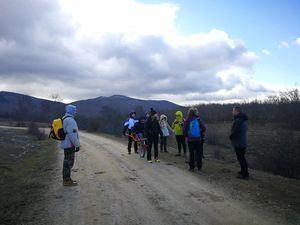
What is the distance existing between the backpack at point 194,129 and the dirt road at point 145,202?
4.34 feet

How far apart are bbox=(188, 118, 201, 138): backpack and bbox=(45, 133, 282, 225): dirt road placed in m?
1.32

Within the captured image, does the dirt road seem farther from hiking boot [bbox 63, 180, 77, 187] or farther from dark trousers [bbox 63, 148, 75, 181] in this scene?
dark trousers [bbox 63, 148, 75, 181]

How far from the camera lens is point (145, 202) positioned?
8945 mm

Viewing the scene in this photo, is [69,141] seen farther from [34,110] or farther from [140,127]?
[34,110]

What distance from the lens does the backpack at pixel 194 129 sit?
1377 cm

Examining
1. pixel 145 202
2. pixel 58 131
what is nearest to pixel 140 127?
pixel 58 131

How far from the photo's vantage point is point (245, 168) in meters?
12.7

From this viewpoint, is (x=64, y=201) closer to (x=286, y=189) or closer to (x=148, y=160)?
(x=286, y=189)

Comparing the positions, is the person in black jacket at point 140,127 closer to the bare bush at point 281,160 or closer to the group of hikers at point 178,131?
the group of hikers at point 178,131

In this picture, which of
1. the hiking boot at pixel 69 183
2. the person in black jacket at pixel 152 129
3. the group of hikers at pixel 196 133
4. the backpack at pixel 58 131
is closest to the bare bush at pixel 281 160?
the group of hikers at pixel 196 133

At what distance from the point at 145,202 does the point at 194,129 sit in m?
5.30

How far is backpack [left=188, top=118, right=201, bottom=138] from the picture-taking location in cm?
1377

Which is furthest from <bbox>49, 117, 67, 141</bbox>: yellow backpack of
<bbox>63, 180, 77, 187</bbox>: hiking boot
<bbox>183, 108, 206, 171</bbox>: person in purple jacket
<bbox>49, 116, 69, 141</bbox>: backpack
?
<bbox>183, 108, 206, 171</bbox>: person in purple jacket

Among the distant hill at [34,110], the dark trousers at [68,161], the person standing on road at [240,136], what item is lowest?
the dark trousers at [68,161]
